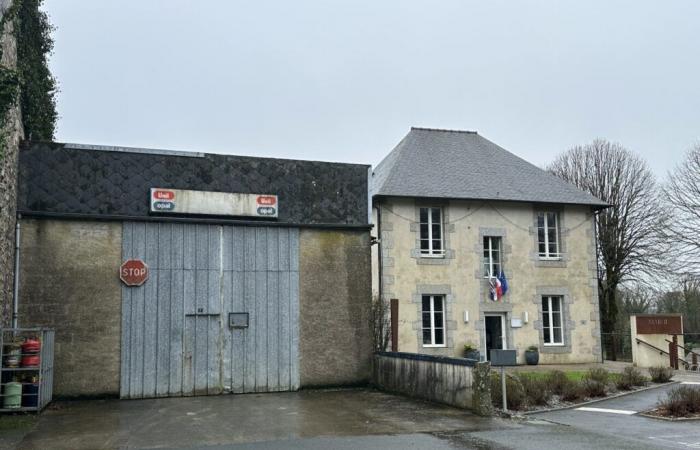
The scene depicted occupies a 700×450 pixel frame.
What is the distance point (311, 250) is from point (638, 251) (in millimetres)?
22925

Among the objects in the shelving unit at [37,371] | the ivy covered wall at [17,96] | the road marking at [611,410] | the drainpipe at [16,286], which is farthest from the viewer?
the drainpipe at [16,286]

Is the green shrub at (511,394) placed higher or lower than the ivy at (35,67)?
lower

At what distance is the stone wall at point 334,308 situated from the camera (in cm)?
1603

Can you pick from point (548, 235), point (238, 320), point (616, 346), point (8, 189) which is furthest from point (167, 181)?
point (616, 346)

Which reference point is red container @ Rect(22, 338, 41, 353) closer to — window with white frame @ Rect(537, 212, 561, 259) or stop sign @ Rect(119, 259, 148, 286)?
stop sign @ Rect(119, 259, 148, 286)

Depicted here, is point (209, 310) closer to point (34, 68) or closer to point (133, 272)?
point (133, 272)

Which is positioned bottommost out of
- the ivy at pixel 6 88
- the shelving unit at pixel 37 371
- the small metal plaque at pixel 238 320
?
the shelving unit at pixel 37 371

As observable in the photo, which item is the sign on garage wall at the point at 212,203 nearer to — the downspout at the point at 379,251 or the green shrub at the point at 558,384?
the downspout at the point at 379,251

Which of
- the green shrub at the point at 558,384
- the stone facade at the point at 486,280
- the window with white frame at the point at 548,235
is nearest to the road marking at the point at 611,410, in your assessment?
the green shrub at the point at 558,384

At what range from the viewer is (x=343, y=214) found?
1684 cm

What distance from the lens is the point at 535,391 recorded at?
43.9ft

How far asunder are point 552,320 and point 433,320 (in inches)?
189

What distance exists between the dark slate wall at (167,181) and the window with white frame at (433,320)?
23.9ft

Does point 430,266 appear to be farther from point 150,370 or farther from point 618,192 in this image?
point 618,192
